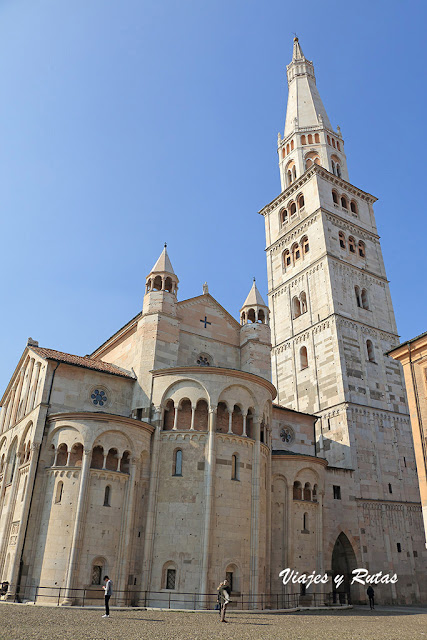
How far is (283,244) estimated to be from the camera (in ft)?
A: 160

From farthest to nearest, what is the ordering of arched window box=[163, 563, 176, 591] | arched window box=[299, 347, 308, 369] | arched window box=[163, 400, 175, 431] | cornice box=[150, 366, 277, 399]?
1. arched window box=[299, 347, 308, 369]
2. cornice box=[150, 366, 277, 399]
3. arched window box=[163, 400, 175, 431]
4. arched window box=[163, 563, 176, 591]

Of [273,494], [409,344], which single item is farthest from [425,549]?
[409,344]

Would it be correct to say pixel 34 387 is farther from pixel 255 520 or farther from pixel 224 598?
pixel 224 598

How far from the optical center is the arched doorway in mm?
31288

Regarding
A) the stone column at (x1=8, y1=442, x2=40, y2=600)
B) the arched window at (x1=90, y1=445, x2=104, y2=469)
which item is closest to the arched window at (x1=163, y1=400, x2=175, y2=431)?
the arched window at (x1=90, y1=445, x2=104, y2=469)

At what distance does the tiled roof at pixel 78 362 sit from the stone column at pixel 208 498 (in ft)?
19.2

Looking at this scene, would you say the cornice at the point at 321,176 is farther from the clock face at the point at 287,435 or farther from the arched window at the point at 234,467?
the arched window at the point at 234,467

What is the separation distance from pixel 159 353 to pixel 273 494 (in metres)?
10.5

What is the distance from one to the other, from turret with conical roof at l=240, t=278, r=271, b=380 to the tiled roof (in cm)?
746

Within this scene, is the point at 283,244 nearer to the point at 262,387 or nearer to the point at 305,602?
the point at 262,387

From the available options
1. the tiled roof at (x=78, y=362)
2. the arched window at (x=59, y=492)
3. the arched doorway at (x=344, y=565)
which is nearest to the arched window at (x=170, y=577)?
the arched window at (x=59, y=492)

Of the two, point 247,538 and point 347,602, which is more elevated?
point 247,538

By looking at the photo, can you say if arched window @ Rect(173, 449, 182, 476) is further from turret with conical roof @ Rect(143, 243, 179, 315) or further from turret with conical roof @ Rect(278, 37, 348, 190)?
turret with conical roof @ Rect(278, 37, 348, 190)

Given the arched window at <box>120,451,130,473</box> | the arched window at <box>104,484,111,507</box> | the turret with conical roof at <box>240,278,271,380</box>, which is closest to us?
the arched window at <box>104,484,111,507</box>
